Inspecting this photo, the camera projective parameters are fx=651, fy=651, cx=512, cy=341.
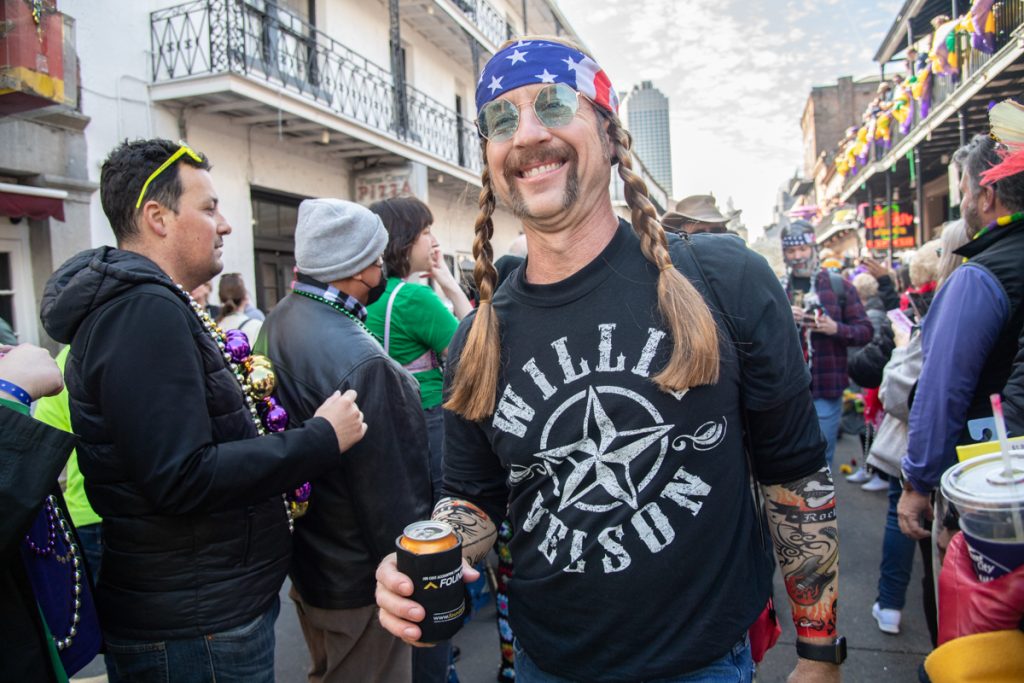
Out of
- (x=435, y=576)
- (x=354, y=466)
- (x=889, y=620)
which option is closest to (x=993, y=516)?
(x=435, y=576)

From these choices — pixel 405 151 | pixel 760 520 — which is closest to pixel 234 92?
pixel 405 151

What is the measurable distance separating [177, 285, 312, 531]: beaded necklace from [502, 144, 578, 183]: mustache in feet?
3.57

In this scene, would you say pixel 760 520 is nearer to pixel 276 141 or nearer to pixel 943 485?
pixel 943 485

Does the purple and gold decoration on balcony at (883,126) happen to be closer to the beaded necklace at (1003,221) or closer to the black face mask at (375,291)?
the beaded necklace at (1003,221)

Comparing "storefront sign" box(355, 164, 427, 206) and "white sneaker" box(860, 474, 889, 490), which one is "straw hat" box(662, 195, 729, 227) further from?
"storefront sign" box(355, 164, 427, 206)

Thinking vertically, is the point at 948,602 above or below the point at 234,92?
below

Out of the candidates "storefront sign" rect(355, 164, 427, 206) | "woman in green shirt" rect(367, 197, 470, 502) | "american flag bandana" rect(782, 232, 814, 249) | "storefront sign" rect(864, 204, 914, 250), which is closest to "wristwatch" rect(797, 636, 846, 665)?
"woman in green shirt" rect(367, 197, 470, 502)

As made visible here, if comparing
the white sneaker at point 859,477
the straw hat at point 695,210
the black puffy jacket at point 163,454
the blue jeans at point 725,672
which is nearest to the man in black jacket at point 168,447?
the black puffy jacket at point 163,454

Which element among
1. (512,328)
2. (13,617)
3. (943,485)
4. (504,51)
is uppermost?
(504,51)

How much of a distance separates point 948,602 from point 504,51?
1.55 metres

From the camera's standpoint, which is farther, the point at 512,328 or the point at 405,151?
the point at 405,151

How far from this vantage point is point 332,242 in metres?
2.49

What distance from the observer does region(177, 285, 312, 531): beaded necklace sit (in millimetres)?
2047

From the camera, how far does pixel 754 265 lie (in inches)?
56.9
